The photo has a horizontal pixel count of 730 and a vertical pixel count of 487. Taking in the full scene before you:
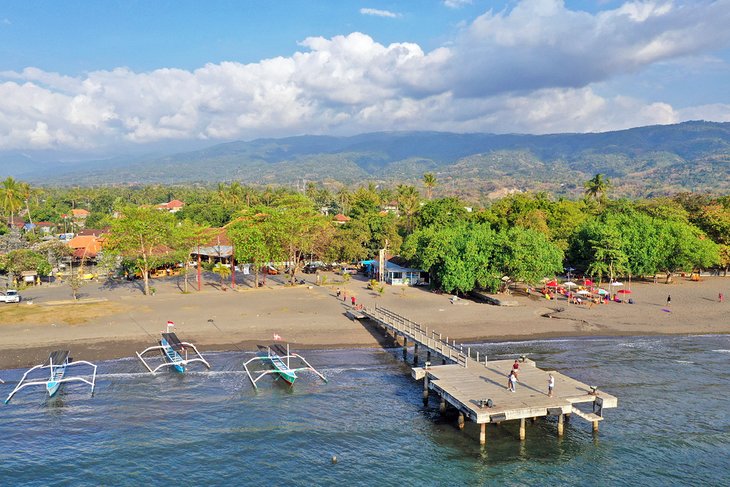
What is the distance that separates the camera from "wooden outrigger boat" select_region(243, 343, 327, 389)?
104ft

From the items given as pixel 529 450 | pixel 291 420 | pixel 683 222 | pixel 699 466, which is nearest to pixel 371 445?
pixel 291 420

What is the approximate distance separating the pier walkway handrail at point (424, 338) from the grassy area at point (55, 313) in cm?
2442

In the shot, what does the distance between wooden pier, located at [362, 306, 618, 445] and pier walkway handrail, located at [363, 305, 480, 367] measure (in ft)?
0.32

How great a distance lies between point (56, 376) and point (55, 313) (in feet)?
57.2

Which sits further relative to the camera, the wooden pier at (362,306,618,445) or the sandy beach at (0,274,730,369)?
the sandy beach at (0,274,730,369)

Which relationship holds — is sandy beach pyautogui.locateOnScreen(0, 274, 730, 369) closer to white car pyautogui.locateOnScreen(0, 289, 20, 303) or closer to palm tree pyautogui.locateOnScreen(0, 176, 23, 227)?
white car pyautogui.locateOnScreen(0, 289, 20, 303)

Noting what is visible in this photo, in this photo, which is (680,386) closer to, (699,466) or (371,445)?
(699,466)

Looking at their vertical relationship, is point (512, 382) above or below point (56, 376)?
above

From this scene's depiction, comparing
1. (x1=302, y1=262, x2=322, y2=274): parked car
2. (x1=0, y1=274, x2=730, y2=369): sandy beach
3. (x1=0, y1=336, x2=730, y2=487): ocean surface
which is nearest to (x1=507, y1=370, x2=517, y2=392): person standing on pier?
(x1=0, y1=336, x2=730, y2=487): ocean surface

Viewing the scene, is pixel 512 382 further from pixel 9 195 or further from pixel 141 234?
pixel 9 195

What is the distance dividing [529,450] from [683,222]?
6257 cm

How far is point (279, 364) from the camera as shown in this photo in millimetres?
32875

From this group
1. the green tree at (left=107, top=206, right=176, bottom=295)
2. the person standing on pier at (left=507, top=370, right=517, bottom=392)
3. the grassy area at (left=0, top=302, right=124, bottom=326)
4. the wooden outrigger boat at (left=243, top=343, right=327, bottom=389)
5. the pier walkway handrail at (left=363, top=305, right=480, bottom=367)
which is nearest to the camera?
the person standing on pier at (left=507, top=370, right=517, bottom=392)

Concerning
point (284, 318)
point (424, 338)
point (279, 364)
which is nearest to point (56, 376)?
point (279, 364)
